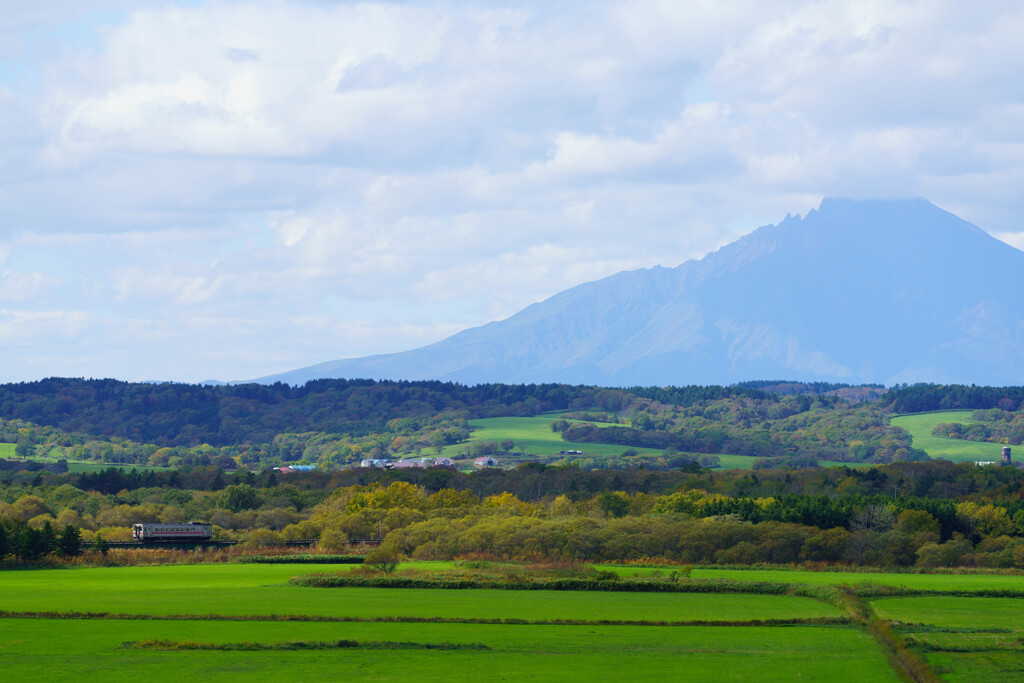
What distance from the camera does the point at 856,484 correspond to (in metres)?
163

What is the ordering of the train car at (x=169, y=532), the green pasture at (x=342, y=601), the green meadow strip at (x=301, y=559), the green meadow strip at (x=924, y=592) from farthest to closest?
the train car at (x=169, y=532) → the green meadow strip at (x=301, y=559) → the green meadow strip at (x=924, y=592) → the green pasture at (x=342, y=601)

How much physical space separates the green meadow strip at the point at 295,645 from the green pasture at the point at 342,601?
435 inches

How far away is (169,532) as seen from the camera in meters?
128

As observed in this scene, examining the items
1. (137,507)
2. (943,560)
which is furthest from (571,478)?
(943,560)

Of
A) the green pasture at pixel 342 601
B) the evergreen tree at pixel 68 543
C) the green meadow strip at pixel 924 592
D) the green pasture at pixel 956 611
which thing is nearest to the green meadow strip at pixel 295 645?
the green pasture at pixel 342 601

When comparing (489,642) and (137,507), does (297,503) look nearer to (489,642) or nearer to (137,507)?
(137,507)

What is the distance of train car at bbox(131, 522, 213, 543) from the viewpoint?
126688 millimetres

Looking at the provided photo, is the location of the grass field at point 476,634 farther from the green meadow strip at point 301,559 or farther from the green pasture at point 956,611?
the green meadow strip at point 301,559

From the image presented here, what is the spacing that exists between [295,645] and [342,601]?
19570 millimetres

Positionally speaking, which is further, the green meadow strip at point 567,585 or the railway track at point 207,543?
the railway track at point 207,543

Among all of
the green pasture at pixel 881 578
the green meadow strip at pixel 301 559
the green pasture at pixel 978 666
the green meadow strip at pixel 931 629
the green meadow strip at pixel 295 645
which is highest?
the green meadow strip at pixel 295 645

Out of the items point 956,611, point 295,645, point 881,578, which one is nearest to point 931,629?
point 956,611

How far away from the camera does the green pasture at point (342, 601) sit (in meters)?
66.4

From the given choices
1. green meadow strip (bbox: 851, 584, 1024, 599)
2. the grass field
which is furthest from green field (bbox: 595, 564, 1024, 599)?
the grass field
